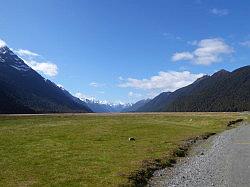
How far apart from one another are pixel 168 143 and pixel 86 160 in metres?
22.1

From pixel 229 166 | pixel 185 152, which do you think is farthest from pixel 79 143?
pixel 229 166

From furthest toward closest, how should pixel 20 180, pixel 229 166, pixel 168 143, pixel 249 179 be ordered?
1. pixel 168 143
2. pixel 229 166
3. pixel 249 179
4. pixel 20 180

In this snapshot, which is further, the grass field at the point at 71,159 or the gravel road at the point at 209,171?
the gravel road at the point at 209,171

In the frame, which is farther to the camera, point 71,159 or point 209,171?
point 71,159

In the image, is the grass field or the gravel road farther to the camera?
the gravel road

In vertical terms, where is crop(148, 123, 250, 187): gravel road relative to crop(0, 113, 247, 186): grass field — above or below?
below

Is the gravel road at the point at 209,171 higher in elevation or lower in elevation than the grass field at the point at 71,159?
lower

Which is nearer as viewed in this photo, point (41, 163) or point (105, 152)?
point (41, 163)

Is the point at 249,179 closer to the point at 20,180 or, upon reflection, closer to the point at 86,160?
the point at 86,160

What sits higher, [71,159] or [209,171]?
[71,159]

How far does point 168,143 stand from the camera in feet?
208

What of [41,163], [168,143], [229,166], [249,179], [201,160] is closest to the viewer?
[249,179]

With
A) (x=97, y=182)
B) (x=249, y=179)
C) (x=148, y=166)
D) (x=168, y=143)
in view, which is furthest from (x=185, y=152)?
(x=97, y=182)

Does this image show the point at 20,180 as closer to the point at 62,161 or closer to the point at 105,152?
the point at 62,161
